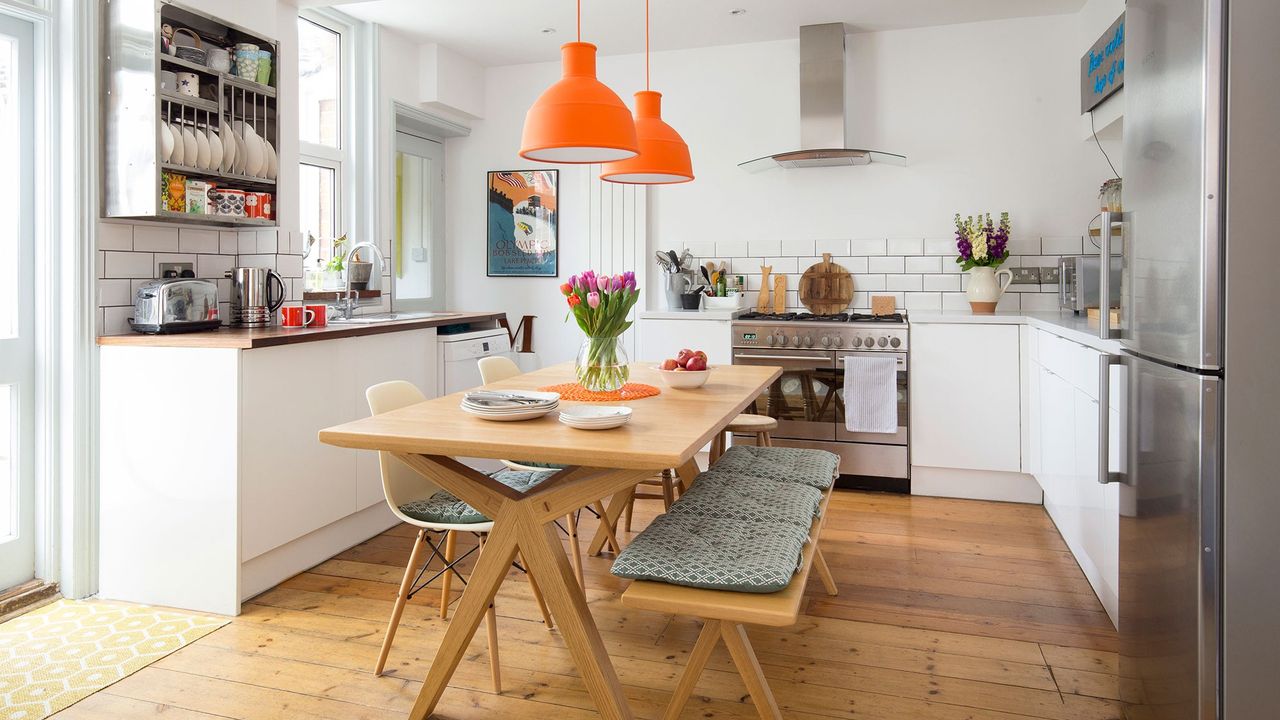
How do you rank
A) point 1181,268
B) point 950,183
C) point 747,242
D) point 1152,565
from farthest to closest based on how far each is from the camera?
point 747,242 < point 950,183 < point 1152,565 < point 1181,268

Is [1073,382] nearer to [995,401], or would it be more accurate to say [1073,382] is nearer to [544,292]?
[995,401]

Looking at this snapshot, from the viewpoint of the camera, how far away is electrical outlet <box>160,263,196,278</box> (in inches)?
130

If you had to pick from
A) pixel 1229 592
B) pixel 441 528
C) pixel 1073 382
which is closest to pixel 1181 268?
pixel 1229 592

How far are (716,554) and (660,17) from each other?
11.9 feet

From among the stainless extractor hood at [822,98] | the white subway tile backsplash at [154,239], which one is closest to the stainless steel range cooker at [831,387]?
the stainless extractor hood at [822,98]

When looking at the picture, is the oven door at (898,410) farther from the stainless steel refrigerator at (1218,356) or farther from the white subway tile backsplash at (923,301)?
the stainless steel refrigerator at (1218,356)

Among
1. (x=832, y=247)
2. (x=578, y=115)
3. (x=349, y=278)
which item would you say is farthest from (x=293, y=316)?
(x=832, y=247)

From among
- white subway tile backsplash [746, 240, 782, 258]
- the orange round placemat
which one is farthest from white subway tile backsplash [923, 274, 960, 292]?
the orange round placemat

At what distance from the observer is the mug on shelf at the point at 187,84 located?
10.4ft

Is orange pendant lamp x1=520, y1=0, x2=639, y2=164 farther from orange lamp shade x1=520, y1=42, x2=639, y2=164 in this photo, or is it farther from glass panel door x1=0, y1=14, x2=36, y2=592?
glass panel door x1=0, y1=14, x2=36, y2=592

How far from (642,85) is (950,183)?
2026 millimetres

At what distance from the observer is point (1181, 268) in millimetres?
1746

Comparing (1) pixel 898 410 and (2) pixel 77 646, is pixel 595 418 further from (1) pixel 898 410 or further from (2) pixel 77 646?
(1) pixel 898 410

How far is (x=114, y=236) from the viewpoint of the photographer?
3.10 metres
